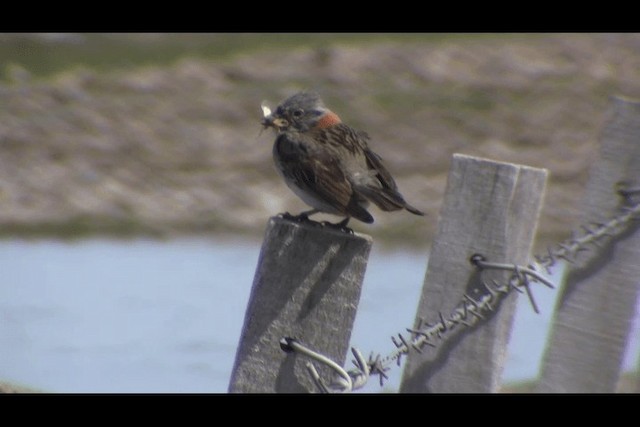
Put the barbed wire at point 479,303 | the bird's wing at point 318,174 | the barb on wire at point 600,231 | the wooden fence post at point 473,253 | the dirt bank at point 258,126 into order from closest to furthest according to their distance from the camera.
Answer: the barbed wire at point 479,303, the wooden fence post at point 473,253, the barb on wire at point 600,231, the bird's wing at point 318,174, the dirt bank at point 258,126

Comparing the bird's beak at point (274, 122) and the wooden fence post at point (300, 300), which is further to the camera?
the bird's beak at point (274, 122)

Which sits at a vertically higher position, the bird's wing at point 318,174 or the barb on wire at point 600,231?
the bird's wing at point 318,174

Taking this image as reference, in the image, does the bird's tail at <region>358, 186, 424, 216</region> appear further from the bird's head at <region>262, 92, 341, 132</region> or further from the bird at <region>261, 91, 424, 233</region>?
the bird's head at <region>262, 92, 341, 132</region>

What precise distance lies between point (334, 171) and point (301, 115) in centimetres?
64

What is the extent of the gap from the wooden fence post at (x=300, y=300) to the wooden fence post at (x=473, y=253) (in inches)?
28.1

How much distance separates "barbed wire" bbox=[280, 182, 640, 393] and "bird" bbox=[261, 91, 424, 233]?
0.63 m

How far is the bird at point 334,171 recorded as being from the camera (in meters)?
4.56

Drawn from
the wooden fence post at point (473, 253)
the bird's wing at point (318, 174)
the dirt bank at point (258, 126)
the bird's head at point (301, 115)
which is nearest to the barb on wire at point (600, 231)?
the wooden fence post at point (473, 253)

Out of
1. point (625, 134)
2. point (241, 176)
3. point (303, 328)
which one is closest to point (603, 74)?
point (241, 176)

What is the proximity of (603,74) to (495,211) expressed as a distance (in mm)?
13389

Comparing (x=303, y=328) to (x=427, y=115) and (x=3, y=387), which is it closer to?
(x=3, y=387)

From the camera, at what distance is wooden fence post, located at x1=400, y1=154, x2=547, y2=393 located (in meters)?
3.80

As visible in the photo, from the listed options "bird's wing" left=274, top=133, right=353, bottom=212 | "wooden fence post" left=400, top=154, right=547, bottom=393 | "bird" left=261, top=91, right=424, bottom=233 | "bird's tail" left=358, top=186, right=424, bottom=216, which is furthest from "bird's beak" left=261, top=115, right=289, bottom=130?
"wooden fence post" left=400, top=154, right=547, bottom=393

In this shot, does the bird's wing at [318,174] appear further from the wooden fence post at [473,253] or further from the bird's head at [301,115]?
the wooden fence post at [473,253]
